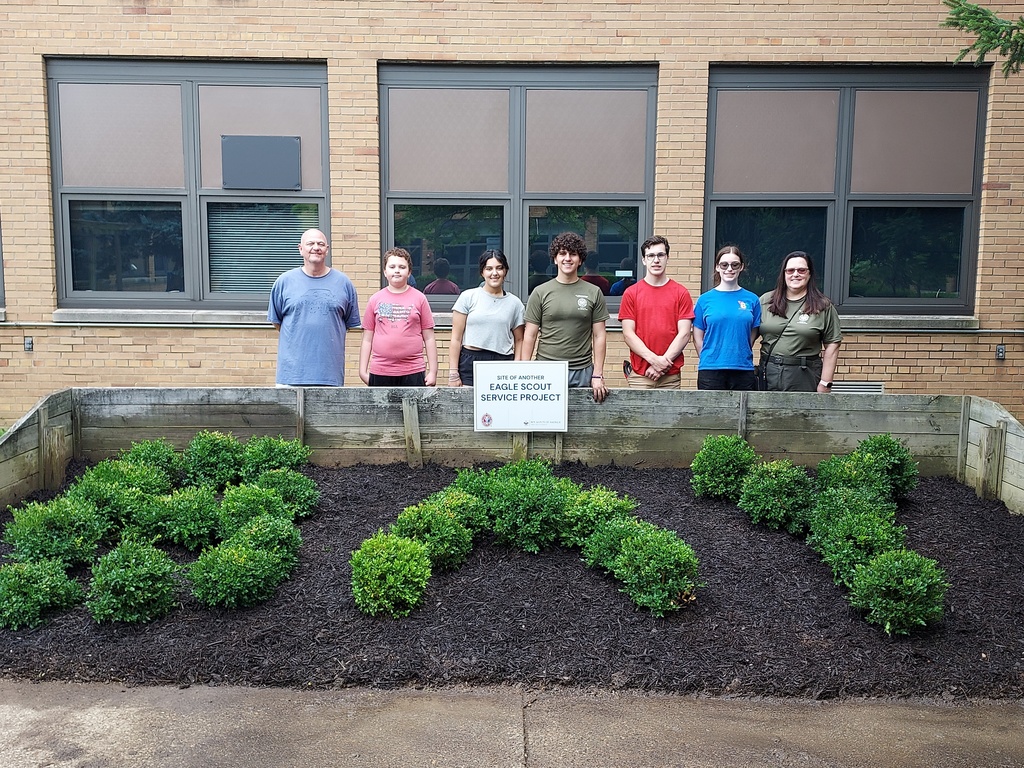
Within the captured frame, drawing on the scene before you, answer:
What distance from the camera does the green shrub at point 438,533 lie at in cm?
473

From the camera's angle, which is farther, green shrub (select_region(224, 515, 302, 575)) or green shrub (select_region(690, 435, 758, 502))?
green shrub (select_region(690, 435, 758, 502))

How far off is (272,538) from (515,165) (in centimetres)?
546

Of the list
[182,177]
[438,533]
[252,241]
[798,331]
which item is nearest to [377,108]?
[252,241]

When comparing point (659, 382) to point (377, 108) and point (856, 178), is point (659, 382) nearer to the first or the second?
point (856, 178)

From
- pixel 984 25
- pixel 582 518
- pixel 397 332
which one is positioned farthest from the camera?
pixel 397 332

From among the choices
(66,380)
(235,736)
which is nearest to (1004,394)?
(235,736)

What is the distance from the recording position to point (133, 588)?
4.20 metres

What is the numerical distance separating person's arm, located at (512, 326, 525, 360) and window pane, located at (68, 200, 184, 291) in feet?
14.3

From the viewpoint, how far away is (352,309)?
22.0ft

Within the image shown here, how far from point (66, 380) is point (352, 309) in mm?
4044

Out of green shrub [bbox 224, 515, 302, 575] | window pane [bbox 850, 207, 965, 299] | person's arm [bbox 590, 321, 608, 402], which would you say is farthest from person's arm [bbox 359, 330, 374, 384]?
window pane [bbox 850, 207, 965, 299]

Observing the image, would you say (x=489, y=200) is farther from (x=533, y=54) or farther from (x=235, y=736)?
(x=235, y=736)

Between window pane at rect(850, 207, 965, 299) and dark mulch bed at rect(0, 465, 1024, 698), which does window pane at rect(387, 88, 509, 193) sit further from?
dark mulch bed at rect(0, 465, 1024, 698)

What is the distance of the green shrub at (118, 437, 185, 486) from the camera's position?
5969 mm
